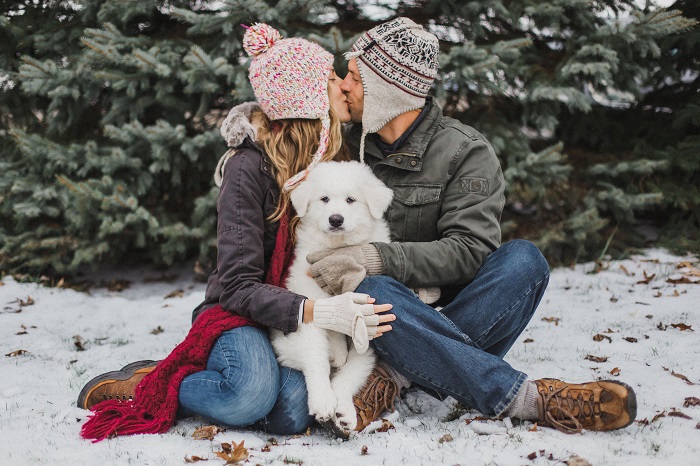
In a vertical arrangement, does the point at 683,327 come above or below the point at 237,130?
below

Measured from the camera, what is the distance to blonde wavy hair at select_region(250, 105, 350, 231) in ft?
9.39

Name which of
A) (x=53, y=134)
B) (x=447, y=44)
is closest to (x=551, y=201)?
(x=447, y=44)

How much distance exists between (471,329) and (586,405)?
542 millimetres

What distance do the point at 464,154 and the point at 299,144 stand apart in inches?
31.1

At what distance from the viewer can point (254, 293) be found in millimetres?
2605

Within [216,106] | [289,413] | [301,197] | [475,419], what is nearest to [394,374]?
[475,419]

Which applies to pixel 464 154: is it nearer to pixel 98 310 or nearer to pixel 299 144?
pixel 299 144

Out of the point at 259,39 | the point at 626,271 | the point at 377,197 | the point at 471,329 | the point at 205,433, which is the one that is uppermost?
the point at 259,39

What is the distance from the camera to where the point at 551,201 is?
5164 millimetres

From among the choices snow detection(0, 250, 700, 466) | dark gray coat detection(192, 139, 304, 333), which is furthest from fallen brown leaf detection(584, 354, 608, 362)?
dark gray coat detection(192, 139, 304, 333)

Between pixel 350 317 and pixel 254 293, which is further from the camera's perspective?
pixel 254 293

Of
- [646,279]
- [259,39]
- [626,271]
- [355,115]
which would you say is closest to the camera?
[259,39]

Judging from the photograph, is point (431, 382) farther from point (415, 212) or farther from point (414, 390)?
point (415, 212)

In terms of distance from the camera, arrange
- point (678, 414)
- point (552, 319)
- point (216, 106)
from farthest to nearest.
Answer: point (216, 106)
point (552, 319)
point (678, 414)
